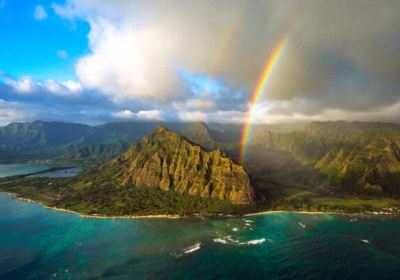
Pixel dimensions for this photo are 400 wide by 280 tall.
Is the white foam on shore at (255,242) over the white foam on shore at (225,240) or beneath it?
beneath

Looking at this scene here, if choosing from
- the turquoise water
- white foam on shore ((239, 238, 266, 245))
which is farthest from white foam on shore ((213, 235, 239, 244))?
white foam on shore ((239, 238, 266, 245))

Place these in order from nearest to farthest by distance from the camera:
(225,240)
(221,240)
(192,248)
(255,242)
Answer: (192,248) → (255,242) → (221,240) → (225,240)

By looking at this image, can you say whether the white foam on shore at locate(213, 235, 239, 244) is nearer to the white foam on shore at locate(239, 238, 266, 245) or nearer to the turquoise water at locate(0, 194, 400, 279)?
the turquoise water at locate(0, 194, 400, 279)

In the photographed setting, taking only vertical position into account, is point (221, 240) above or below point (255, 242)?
above

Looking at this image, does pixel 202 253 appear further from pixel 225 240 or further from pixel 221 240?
pixel 225 240

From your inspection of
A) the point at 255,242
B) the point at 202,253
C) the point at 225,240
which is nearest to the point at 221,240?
the point at 225,240

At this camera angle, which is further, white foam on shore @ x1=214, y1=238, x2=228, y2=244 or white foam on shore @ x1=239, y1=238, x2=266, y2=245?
white foam on shore @ x1=239, y1=238, x2=266, y2=245

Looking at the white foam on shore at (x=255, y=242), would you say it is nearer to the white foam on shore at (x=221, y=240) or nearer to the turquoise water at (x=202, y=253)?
the turquoise water at (x=202, y=253)

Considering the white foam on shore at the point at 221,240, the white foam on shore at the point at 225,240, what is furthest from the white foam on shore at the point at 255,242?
the white foam on shore at the point at 221,240

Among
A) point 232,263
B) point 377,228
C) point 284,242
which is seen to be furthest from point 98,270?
point 377,228

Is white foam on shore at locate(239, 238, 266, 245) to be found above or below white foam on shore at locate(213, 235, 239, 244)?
below
